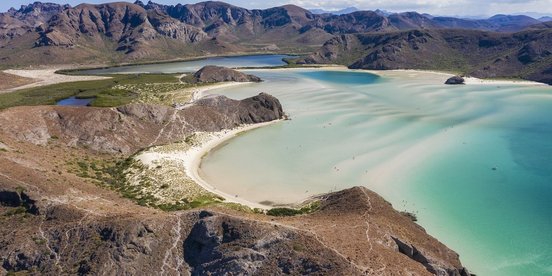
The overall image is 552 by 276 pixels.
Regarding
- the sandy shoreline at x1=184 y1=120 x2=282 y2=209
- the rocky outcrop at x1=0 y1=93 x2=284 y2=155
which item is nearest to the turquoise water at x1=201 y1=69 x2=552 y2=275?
the sandy shoreline at x1=184 y1=120 x2=282 y2=209

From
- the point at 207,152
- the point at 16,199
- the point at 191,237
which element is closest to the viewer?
the point at 191,237

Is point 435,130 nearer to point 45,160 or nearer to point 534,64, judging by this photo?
point 45,160

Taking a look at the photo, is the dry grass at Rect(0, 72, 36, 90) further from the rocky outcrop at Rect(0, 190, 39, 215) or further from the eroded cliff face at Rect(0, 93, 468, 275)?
the rocky outcrop at Rect(0, 190, 39, 215)

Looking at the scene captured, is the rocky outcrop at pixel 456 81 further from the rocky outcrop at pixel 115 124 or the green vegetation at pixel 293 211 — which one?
the green vegetation at pixel 293 211

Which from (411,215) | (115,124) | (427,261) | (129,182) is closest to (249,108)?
(115,124)

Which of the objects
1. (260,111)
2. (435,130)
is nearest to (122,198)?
(260,111)

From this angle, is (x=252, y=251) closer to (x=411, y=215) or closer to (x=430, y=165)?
(x=411, y=215)
